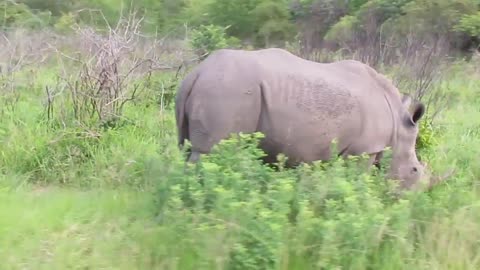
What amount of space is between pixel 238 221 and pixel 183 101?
4.45 feet

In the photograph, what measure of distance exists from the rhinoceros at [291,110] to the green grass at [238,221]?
9.9 inches

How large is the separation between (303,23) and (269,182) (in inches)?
662

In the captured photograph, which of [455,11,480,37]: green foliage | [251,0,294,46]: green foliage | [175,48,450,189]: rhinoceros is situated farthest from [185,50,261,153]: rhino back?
[251,0,294,46]: green foliage

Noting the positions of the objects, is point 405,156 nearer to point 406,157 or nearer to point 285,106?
point 406,157

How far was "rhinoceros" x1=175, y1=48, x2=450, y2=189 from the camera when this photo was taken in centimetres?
466

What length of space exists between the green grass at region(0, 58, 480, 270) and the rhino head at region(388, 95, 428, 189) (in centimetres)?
24

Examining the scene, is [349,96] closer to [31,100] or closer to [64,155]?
[64,155]

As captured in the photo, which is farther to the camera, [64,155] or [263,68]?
[64,155]

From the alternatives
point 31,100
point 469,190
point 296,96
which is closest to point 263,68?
point 296,96

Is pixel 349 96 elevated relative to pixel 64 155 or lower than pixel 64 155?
elevated

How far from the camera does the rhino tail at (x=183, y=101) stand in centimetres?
486

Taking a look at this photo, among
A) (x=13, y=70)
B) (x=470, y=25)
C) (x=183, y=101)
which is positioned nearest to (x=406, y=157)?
(x=183, y=101)

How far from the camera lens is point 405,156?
5.27 meters

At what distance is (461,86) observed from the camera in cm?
1180
